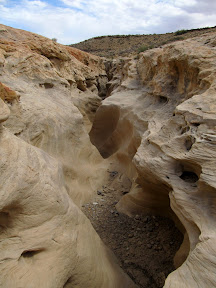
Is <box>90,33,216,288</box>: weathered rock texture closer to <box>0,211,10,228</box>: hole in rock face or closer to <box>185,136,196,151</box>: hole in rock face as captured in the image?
<box>185,136,196,151</box>: hole in rock face

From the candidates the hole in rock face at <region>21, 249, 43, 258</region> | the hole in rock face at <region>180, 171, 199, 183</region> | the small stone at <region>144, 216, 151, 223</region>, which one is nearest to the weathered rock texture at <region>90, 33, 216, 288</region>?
the hole in rock face at <region>180, 171, 199, 183</region>

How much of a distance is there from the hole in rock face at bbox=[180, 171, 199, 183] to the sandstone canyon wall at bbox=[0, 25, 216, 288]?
12mm

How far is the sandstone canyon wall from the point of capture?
2303mm

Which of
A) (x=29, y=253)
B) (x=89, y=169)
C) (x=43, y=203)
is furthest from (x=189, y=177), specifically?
(x=89, y=169)

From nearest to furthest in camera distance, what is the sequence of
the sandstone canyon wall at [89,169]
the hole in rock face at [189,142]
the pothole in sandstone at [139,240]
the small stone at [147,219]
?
the sandstone canyon wall at [89,169] < the hole in rock face at [189,142] < the pothole in sandstone at [139,240] < the small stone at [147,219]

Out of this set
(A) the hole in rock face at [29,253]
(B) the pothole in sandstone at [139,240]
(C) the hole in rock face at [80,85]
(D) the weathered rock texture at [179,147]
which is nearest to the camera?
(D) the weathered rock texture at [179,147]

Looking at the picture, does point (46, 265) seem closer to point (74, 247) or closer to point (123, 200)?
point (74, 247)

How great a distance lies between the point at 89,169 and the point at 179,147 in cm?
289

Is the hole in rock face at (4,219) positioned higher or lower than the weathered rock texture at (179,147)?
lower

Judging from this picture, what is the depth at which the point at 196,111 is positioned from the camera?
3029 mm

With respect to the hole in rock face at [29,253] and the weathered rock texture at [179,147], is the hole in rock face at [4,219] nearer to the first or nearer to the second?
the hole in rock face at [29,253]

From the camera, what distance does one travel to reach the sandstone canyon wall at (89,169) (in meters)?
2.30

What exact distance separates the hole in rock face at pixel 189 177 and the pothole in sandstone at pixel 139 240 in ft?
4.75

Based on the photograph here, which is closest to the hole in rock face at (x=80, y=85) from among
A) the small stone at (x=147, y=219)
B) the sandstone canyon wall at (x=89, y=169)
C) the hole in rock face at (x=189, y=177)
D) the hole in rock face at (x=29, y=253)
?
the sandstone canyon wall at (x=89, y=169)
